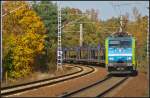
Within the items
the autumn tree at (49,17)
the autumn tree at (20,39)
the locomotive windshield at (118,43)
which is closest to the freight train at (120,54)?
the locomotive windshield at (118,43)

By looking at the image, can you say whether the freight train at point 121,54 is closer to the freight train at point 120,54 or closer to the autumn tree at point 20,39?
the freight train at point 120,54

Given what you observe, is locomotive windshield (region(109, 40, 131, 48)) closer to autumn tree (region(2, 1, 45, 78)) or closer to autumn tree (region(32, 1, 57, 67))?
autumn tree (region(2, 1, 45, 78))

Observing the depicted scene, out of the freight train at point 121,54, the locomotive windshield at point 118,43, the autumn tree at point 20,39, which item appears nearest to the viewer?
the freight train at point 121,54

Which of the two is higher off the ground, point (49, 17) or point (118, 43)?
point (49, 17)

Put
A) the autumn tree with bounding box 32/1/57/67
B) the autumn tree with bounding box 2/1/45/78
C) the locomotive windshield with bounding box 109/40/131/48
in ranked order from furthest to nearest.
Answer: the autumn tree with bounding box 32/1/57/67 < the autumn tree with bounding box 2/1/45/78 < the locomotive windshield with bounding box 109/40/131/48

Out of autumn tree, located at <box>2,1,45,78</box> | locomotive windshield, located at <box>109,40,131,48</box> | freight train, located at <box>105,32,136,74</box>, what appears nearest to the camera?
freight train, located at <box>105,32,136,74</box>

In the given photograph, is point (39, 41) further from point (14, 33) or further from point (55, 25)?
point (55, 25)

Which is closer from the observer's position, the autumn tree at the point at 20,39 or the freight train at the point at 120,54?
the freight train at the point at 120,54

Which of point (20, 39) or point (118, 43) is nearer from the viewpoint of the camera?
point (118, 43)

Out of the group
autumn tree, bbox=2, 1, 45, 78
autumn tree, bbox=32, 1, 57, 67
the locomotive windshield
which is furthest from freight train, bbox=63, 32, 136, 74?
autumn tree, bbox=32, 1, 57, 67

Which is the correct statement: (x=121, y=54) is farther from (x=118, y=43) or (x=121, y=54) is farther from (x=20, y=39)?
(x=20, y=39)

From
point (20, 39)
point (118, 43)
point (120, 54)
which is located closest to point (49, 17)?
point (20, 39)

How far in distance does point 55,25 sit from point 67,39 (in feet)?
79.0

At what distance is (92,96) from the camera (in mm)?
23922
